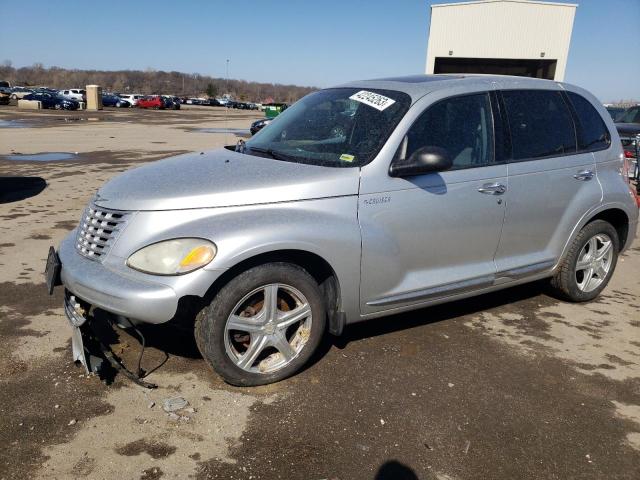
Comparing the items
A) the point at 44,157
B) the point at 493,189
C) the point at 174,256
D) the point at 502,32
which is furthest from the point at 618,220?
the point at 502,32

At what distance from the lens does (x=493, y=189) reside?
3.93 metres

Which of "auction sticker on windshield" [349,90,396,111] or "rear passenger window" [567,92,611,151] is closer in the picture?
"auction sticker on windshield" [349,90,396,111]

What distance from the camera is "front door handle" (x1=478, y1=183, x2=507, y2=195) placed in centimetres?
389

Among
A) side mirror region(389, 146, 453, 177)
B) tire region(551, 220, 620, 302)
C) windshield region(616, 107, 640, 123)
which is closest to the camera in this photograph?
side mirror region(389, 146, 453, 177)

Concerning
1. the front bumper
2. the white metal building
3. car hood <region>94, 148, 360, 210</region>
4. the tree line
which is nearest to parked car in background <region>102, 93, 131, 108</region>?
the white metal building

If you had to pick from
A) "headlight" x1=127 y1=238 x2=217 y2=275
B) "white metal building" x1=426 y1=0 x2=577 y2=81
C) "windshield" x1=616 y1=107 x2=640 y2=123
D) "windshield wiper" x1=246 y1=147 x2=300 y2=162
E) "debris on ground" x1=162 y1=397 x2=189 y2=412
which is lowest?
"debris on ground" x1=162 y1=397 x2=189 y2=412

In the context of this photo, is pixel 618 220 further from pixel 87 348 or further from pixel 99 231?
pixel 87 348

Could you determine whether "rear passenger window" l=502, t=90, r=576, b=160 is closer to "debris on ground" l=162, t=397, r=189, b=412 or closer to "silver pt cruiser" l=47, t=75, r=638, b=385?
"silver pt cruiser" l=47, t=75, r=638, b=385

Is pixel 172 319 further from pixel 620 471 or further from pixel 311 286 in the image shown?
pixel 620 471

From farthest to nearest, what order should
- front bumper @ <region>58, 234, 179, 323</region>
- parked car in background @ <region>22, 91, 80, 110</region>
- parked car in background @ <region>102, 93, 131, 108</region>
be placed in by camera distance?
parked car in background @ <region>102, 93, 131, 108</region>, parked car in background @ <region>22, 91, 80, 110</region>, front bumper @ <region>58, 234, 179, 323</region>

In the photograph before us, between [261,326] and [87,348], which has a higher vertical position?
[261,326]

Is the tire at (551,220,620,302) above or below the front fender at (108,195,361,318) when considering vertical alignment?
below

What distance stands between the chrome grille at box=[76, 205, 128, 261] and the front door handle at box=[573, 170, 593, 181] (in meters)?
3.48

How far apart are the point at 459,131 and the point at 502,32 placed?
2550 centimetres
